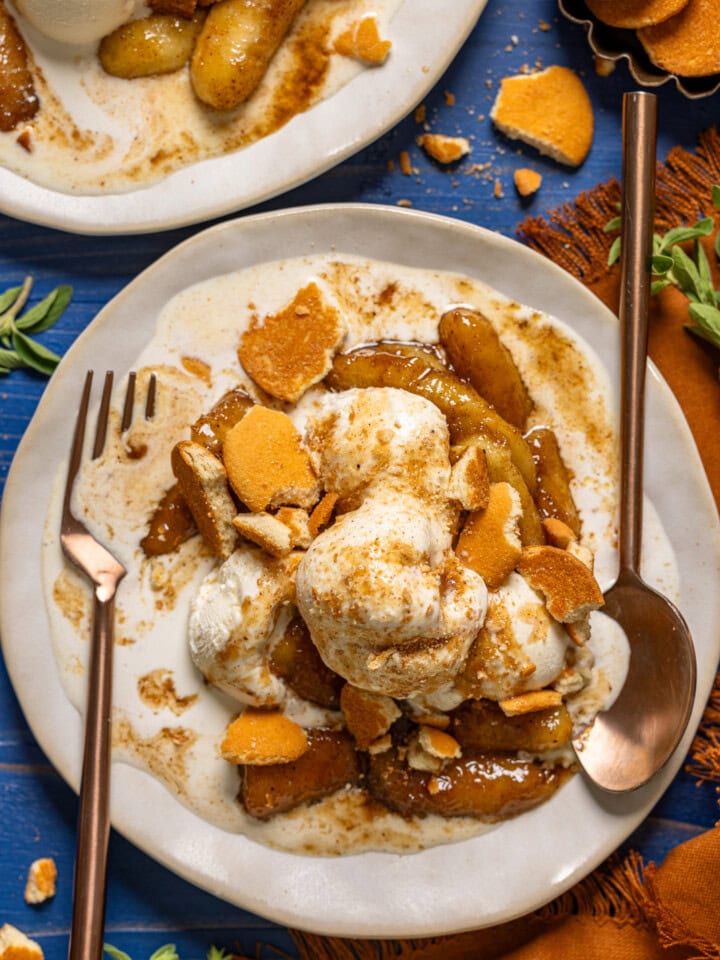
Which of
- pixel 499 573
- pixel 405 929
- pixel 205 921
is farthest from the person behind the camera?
pixel 205 921

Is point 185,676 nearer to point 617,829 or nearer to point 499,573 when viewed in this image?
point 499,573

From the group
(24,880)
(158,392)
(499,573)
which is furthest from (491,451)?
(24,880)

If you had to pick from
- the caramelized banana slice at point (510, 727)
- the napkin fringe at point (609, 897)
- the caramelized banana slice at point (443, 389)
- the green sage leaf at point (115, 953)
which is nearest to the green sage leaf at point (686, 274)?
the caramelized banana slice at point (443, 389)

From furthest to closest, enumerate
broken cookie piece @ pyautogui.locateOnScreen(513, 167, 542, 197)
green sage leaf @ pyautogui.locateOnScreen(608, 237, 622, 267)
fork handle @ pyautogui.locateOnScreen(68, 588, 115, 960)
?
broken cookie piece @ pyautogui.locateOnScreen(513, 167, 542, 197)
green sage leaf @ pyautogui.locateOnScreen(608, 237, 622, 267)
fork handle @ pyautogui.locateOnScreen(68, 588, 115, 960)

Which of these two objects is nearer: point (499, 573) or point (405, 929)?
point (499, 573)

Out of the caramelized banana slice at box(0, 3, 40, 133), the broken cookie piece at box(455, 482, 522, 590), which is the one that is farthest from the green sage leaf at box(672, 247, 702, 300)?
the caramelized banana slice at box(0, 3, 40, 133)

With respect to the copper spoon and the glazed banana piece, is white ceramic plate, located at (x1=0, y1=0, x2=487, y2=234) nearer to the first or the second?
the glazed banana piece

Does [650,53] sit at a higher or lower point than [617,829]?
higher
